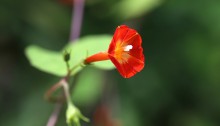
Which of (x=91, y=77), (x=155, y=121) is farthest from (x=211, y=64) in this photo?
(x=91, y=77)

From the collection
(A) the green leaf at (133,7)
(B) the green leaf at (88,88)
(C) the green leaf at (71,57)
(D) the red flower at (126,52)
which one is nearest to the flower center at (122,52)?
(D) the red flower at (126,52)

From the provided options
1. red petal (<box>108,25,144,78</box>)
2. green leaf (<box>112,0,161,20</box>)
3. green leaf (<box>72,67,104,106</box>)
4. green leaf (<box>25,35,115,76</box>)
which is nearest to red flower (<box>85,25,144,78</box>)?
red petal (<box>108,25,144,78</box>)

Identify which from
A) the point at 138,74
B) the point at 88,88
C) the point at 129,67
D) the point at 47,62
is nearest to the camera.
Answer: the point at 129,67

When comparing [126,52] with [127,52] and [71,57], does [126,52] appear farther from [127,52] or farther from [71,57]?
[71,57]

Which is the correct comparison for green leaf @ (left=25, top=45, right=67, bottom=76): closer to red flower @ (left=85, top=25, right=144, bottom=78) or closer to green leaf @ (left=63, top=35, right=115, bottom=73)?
green leaf @ (left=63, top=35, right=115, bottom=73)

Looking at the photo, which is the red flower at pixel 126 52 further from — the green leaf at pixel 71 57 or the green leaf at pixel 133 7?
the green leaf at pixel 133 7

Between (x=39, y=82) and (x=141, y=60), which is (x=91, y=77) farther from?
(x=141, y=60)

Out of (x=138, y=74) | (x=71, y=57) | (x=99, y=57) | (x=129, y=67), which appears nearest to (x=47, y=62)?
(x=71, y=57)
